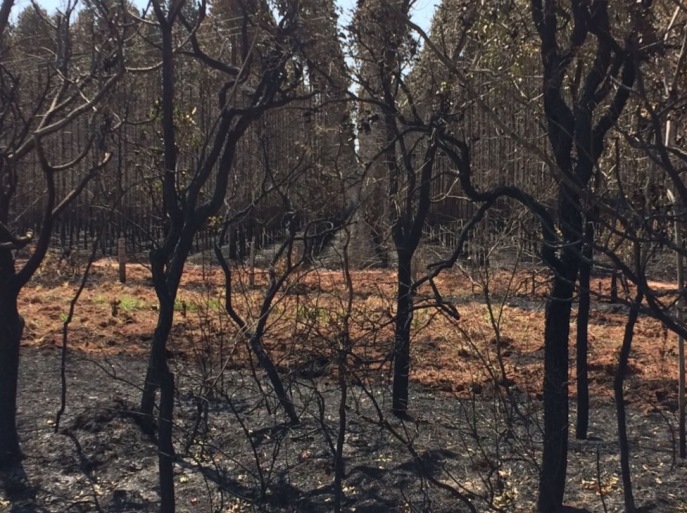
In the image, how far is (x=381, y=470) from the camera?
20.0 ft

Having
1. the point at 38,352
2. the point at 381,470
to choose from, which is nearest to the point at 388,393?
the point at 381,470

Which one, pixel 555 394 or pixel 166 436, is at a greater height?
pixel 555 394

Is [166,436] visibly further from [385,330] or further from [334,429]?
[385,330]

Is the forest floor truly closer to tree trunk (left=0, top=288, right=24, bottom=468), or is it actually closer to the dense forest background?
the dense forest background

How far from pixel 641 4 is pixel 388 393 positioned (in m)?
4.25

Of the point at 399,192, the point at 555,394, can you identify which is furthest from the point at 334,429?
the point at 555,394

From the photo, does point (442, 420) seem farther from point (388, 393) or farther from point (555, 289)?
point (555, 289)

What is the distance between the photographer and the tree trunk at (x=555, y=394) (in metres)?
4.95

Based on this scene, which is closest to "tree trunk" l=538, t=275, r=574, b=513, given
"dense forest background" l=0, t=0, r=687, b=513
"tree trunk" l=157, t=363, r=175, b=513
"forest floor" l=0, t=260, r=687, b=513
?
"dense forest background" l=0, t=0, r=687, b=513

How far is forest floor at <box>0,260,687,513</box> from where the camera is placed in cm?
538

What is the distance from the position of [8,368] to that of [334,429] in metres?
2.37

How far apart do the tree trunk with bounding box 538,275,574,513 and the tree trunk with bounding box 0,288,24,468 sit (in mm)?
3635

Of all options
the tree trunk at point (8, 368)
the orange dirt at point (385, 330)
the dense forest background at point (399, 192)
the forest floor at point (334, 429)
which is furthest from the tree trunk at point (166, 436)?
the tree trunk at point (8, 368)

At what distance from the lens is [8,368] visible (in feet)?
20.1
